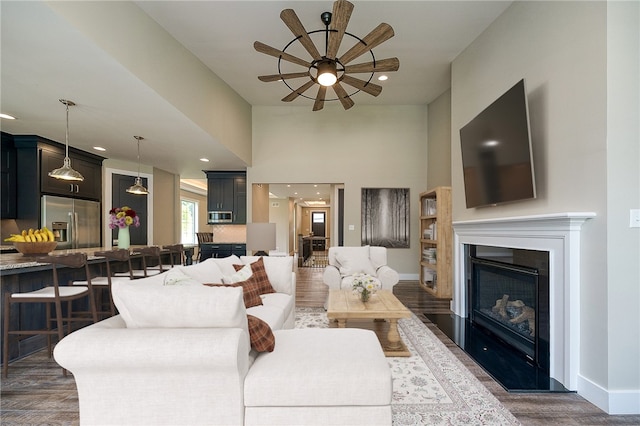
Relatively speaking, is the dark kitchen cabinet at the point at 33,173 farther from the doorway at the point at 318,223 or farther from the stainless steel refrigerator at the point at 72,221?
Answer: the doorway at the point at 318,223

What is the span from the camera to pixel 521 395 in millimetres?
2178

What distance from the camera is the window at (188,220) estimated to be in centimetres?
1150

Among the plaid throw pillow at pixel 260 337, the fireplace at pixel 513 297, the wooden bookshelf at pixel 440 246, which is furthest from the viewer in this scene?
the wooden bookshelf at pixel 440 246

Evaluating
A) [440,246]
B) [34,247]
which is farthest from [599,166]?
[34,247]

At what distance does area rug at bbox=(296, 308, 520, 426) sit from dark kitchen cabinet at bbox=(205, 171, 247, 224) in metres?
4.85

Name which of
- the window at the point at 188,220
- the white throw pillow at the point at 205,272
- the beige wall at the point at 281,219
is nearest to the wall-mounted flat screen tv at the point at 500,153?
the white throw pillow at the point at 205,272

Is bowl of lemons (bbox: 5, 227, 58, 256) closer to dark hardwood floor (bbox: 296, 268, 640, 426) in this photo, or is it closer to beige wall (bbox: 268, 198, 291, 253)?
dark hardwood floor (bbox: 296, 268, 640, 426)

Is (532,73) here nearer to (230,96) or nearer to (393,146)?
(393,146)

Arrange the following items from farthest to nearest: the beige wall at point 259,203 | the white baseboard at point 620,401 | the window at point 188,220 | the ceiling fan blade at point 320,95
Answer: the window at point 188,220 → the beige wall at point 259,203 → the ceiling fan blade at point 320,95 → the white baseboard at point 620,401

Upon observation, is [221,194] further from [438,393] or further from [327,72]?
[438,393]

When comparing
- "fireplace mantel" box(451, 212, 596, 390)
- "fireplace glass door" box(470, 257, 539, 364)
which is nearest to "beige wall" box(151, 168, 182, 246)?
"fireplace glass door" box(470, 257, 539, 364)

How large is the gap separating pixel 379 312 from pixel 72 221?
17.2 feet

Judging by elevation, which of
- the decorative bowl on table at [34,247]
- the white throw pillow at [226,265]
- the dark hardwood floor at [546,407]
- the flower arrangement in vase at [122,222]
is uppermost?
the flower arrangement in vase at [122,222]

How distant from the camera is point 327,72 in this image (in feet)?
10.2
